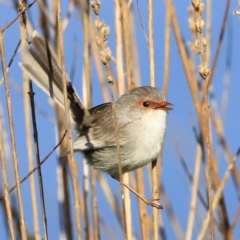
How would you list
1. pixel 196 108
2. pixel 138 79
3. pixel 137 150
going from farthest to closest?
pixel 138 79 → pixel 196 108 → pixel 137 150

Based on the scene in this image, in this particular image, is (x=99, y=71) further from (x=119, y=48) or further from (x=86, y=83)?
(x=119, y=48)

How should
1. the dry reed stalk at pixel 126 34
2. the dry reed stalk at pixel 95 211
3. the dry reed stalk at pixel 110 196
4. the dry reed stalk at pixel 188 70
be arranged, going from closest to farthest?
the dry reed stalk at pixel 126 34, the dry reed stalk at pixel 188 70, the dry reed stalk at pixel 95 211, the dry reed stalk at pixel 110 196

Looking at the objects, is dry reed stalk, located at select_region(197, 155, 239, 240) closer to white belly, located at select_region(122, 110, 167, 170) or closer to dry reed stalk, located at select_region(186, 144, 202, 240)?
dry reed stalk, located at select_region(186, 144, 202, 240)

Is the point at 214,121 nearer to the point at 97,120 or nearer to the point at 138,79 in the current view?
the point at 138,79

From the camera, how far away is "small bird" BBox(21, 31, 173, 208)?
2578mm

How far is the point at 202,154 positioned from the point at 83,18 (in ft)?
3.74

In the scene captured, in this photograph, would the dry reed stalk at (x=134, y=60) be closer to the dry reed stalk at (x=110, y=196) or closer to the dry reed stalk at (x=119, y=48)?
the dry reed stalk at (x=119, y=48)

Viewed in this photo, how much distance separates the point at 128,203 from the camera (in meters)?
→ 2.87

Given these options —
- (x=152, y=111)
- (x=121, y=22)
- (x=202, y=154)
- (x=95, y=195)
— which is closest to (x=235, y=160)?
(x=202, y=154)

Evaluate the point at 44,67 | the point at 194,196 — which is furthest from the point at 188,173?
the point at 44,67

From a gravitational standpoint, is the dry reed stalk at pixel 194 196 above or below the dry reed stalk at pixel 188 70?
below

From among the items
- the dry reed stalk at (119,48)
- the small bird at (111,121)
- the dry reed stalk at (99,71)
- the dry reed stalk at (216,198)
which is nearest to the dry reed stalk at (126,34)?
the dry reed stalk at (119,48)

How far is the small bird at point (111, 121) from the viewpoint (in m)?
2.58

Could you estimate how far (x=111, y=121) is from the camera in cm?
292
